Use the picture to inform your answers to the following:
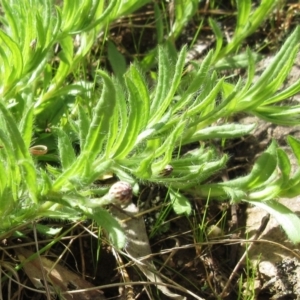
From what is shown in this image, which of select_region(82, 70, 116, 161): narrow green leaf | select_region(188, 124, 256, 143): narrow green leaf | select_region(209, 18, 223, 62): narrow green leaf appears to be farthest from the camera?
select_region(209, 18, 223, 62): narrow green leaf

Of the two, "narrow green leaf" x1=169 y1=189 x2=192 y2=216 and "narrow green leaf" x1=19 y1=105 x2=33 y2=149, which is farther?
"narrow green leaf" x1=169 y1=189 x2=192 y2=216

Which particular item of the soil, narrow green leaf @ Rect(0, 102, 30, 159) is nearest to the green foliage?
narrow green leaf @ Rect(0, 102, 30, 159)

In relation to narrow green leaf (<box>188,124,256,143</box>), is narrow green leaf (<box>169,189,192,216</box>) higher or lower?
lower

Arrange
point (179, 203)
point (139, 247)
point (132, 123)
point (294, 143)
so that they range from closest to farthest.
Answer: point (132, 123)
point (294, 143)
point (179, 203)
point (139, 247)

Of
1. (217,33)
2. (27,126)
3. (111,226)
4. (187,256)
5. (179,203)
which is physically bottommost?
(187,256)

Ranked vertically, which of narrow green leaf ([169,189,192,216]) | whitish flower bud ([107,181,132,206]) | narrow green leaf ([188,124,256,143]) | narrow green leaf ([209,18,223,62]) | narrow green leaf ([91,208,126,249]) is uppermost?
narrow green leaf ([209,18,223,62])

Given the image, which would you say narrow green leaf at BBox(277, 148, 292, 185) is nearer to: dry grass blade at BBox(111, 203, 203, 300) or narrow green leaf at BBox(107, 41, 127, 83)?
dry grass blade at BBox(111, 203, 203, 300)

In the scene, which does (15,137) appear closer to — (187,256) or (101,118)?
(101,118)

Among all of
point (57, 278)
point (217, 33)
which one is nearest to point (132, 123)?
point (57, 278)

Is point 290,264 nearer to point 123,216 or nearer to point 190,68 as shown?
point 123,216
